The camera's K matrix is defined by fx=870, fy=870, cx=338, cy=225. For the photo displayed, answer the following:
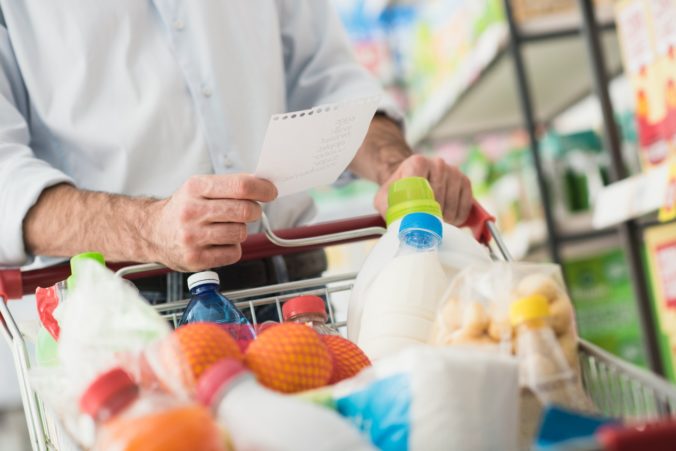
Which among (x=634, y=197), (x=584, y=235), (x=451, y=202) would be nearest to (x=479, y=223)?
(x=451, y=202)

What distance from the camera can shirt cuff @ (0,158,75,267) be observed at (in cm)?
133

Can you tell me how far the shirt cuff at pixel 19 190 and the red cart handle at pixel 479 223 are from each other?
64 cm

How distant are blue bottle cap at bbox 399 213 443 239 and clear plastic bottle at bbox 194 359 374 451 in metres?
0.38

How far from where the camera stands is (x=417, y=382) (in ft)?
2.35

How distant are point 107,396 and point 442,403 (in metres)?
0.27

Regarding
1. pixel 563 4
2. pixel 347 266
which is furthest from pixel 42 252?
pixel 347 266

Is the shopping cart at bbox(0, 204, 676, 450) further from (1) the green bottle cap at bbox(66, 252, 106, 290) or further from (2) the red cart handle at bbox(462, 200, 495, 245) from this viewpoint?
(1) the green bottle cap at bbox(66, 252, 106, 290)

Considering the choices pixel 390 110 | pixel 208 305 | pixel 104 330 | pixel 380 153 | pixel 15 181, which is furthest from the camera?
pixel 390 110

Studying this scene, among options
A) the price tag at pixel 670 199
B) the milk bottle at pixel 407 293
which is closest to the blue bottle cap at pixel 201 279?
the milk bottle at pixel 407 293

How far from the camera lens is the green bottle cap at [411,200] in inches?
44.0

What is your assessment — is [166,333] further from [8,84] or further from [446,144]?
[446,144]

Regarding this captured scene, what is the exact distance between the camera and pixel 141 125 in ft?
5.02

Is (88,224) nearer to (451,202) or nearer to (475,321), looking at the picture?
(451,202)

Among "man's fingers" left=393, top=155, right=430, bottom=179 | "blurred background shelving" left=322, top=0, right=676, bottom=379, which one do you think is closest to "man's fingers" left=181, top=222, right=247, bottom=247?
"man's fingers" left=393, top=155, right=430, bottom=179
